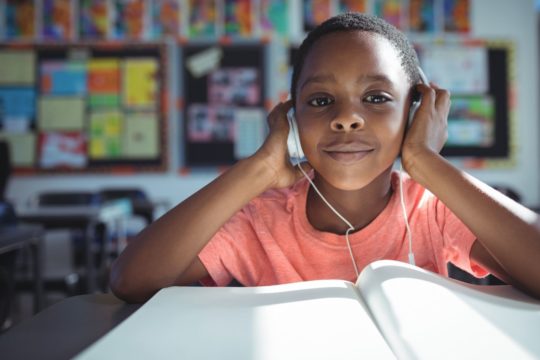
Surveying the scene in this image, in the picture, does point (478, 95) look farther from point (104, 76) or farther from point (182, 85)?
point (104, 76)

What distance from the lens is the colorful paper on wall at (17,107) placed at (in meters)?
3.53

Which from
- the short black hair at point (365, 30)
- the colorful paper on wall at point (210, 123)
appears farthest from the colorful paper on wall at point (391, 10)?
the short black hair at point (365, 30)

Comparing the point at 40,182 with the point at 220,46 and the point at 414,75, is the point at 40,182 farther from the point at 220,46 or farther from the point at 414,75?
the point at 414,75

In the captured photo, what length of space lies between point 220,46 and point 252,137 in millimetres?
743

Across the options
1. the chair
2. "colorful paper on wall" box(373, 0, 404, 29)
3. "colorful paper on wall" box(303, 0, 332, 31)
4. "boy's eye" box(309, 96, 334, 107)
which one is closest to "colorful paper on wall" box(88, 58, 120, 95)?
the chair

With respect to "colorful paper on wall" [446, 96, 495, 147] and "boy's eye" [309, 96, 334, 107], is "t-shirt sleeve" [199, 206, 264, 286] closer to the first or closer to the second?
"boy's eye" [309, 96, 334, 107]

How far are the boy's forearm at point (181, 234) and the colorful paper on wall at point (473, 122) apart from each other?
316cm

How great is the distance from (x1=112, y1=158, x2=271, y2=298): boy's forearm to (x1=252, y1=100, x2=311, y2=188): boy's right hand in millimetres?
35

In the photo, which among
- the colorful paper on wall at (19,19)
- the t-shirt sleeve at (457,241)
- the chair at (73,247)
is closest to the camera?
the t-shirt sleeve at (457,241)

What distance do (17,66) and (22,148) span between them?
2.08 feet

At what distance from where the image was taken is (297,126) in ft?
2.61

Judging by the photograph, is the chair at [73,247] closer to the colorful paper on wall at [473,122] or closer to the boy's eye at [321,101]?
the boy's eye at [321,101]

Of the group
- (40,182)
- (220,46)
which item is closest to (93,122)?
(40,182)

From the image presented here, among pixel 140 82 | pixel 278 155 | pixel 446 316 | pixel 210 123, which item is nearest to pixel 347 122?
pixel 278 155
